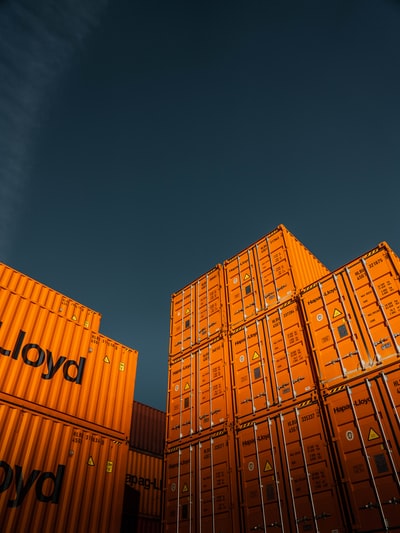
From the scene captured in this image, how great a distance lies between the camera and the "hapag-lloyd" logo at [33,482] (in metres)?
9.22

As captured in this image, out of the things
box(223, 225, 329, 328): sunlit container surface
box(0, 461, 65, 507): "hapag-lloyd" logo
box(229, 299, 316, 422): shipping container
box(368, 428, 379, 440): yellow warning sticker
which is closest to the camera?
box(368, 428, 379, 440): yellow warning sticker

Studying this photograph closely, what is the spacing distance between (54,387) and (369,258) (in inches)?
387

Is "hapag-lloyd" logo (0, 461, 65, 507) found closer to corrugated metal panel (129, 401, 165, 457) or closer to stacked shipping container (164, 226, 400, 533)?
stacked shipping container (164, 226, 400, 533)

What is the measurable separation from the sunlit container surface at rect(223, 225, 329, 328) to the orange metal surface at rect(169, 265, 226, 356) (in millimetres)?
471

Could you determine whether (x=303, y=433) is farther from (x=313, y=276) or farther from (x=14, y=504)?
(x=14, y=504)

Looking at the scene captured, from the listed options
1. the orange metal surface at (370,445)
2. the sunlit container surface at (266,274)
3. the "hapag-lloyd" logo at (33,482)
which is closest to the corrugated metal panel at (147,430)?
the "hapag-lloyd" logo at (33,482)

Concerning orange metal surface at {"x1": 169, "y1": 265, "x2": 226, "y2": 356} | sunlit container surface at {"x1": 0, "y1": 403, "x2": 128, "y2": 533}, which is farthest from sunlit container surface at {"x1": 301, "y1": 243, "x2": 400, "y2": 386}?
sunlit container surface at {"x1": 0, "y1": 403, "x2": 128, "y2": 533}

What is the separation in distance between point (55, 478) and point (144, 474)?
8688mm

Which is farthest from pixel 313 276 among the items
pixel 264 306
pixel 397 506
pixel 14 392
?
pixel 14 392

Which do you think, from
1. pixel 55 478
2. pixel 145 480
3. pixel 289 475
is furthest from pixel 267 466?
pixel 145 480

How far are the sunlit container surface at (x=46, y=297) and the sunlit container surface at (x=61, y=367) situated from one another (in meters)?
0.58

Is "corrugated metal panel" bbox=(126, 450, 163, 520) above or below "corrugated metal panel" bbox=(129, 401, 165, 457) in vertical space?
below

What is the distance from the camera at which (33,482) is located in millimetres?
9688

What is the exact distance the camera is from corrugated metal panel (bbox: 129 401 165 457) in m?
19.1
